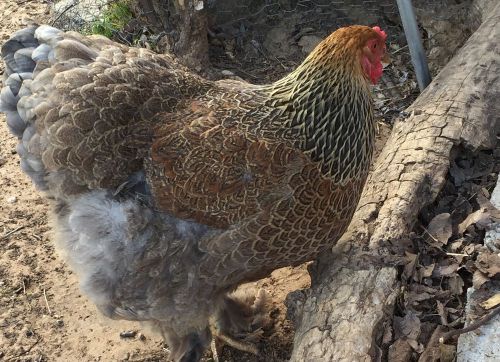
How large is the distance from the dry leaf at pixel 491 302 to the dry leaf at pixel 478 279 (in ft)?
0.30

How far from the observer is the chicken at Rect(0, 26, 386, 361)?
2.96 meters

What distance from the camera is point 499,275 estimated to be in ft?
9.86

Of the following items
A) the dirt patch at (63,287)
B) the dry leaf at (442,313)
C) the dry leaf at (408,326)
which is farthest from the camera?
the dirt patch at (63,287)

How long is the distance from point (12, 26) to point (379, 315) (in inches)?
203

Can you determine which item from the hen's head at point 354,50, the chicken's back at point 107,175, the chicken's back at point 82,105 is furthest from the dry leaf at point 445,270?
the chicken's back at point 82,105

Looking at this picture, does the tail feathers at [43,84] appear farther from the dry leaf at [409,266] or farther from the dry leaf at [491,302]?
the dry leaf at [491,302]

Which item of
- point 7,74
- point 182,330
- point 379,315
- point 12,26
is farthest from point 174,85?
point 12,26

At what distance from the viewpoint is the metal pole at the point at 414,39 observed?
436 centimetres

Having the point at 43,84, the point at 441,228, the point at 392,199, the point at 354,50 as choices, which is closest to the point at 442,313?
the point at 441,228

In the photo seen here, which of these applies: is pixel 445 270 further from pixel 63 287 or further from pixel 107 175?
pixel 63 287

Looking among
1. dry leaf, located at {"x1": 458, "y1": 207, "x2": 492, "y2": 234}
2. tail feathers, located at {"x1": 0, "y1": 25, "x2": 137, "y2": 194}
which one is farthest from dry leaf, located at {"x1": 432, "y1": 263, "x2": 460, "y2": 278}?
tail feathers, located at {"x1": 0, "y1": 25, "x2": 137, "y2": 194}

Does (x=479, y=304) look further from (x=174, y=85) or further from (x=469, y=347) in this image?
(x=174, y=85)

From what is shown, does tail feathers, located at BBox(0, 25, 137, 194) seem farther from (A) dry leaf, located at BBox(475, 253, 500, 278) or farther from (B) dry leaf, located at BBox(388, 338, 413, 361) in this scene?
(A) dry leaf, located at BBox(475, 253, 500, 278)

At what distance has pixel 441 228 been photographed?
3.39m
